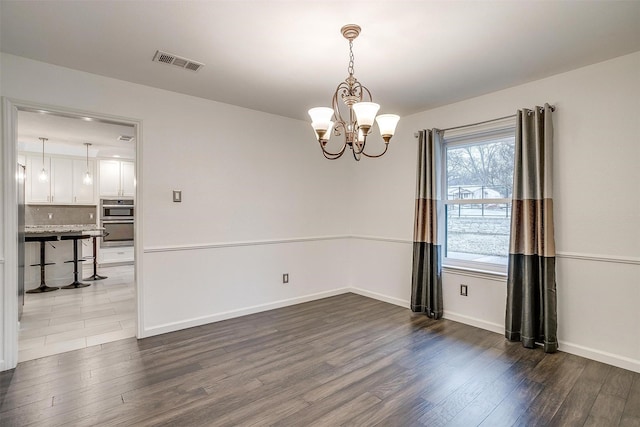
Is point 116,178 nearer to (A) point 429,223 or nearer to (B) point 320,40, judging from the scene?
(B) point 320,40

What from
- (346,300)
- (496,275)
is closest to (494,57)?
(496,275)

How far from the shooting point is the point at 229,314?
390 centimetres

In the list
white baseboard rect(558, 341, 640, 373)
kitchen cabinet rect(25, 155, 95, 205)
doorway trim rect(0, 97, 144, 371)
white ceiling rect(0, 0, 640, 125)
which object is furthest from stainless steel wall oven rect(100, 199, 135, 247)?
white baseboard rect(558, 341, 640, 373)

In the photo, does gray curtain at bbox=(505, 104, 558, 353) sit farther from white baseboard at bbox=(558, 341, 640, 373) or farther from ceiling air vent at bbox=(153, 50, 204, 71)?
ceiling air vent at bbox=(153, 50, 204, 71)

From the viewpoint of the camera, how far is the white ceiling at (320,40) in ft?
6.71

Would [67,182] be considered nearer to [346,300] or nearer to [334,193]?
[334,193]

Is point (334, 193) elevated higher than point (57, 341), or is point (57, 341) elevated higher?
point (334, 193)

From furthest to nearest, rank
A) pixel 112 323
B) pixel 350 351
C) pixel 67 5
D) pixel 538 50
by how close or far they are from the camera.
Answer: pixel 112 323 < pixel 350 351 < pixel 538 50 < pixel 67 5

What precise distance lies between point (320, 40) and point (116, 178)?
268 inches

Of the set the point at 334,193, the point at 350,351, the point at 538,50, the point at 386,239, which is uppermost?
the point at 538,50

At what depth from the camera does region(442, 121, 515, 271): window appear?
11.6ft

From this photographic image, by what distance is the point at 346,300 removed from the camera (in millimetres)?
4668

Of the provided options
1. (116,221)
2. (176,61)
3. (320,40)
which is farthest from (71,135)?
(320,40)

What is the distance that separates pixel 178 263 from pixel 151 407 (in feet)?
5.38
